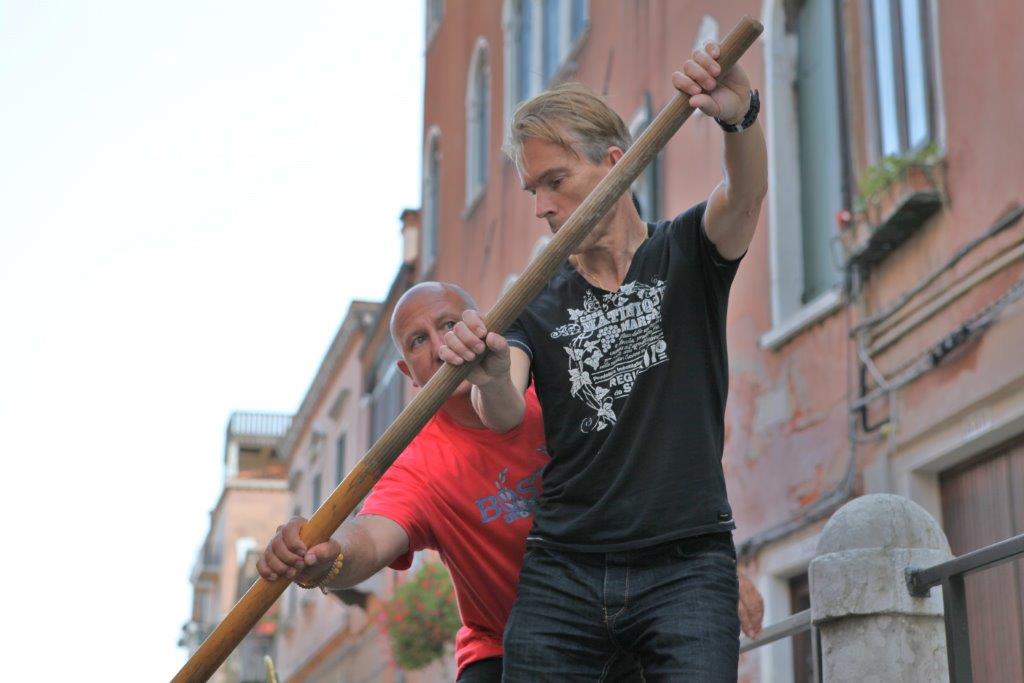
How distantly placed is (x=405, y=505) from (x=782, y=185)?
22.4ft

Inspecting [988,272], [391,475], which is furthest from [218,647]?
[988,272]

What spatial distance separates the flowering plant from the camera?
15055mm

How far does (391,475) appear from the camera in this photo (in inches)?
161

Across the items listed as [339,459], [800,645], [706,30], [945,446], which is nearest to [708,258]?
Result: [945,446]

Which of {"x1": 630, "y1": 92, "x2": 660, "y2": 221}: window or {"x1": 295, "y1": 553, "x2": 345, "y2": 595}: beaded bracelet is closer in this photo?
{"x1": 295, "y1": 553, "x2": 345, "y2": 595}: beaded bracelet

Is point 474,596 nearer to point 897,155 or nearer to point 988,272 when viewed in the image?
point 988,272

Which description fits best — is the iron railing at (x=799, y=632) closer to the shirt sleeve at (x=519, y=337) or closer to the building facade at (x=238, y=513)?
the shirt sleeve at (x=519, y=337)

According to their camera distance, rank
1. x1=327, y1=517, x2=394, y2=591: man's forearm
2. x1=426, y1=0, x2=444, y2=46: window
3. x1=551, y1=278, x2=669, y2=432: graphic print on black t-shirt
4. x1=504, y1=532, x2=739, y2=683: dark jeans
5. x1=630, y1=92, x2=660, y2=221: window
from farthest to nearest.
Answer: x1=426, y1=0, x2=444, y2=46: window < x1=630, y1=92, x2=660, y2=221: window < x1=327, y1=517, x2=394, y2=591: man's forearm < x1=551, y1=278, x2=669, y2=432: graphic print on black t-shirt < x1=504, y1=532, x2=739, y2=683: dark jeans

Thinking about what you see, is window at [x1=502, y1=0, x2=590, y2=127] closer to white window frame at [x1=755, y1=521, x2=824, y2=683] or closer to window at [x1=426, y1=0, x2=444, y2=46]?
window at [x1=426, y1=0, x2=444, y2=46]

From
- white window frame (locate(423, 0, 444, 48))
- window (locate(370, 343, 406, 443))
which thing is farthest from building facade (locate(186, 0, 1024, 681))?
window (locate(370, 343, 406, 443))

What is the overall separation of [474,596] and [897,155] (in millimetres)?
5404

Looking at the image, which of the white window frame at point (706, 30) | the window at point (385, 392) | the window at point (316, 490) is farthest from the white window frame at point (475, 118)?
the window at point (316, 490)

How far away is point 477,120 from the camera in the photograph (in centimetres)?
1927

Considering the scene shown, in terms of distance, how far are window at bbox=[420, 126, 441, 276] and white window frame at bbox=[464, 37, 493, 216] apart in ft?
6.02
